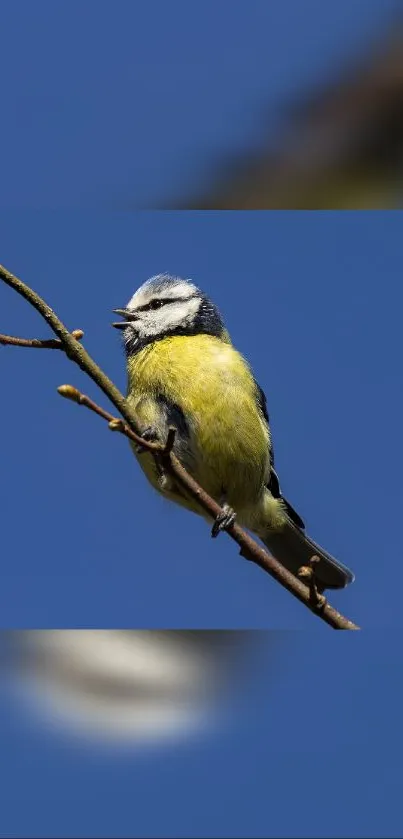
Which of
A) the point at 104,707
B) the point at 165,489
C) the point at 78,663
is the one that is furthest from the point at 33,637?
the point at 165,489

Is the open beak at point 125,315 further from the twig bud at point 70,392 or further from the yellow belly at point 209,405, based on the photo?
the twig bud at point 70,392

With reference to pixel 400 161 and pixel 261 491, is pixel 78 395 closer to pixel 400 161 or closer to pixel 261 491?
pixel 400 161

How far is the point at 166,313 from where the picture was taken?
260 cm

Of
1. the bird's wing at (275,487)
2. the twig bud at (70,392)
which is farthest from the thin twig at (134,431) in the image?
the bird's wing at (275,487)

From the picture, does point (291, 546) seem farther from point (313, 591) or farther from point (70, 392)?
point (70, 392)

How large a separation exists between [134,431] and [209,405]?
78 centimetres

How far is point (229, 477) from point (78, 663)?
95 centimetres

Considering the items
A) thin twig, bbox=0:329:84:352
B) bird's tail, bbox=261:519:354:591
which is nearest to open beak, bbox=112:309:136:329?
bird's tail, bbox=261:519:354:591

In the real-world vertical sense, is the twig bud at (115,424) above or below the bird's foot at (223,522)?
below

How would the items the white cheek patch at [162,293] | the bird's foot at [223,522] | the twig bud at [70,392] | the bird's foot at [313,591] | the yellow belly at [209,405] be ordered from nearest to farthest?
the twig bud at [70,392] → the bird's foot at [313,591] → the bird's foot at [223,522] → the yellow belly at [209,405] → the white cheek patch at [162,293]

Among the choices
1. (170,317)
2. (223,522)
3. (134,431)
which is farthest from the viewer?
(170,317)

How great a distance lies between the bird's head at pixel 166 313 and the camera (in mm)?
2523

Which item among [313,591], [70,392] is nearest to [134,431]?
[70,392]

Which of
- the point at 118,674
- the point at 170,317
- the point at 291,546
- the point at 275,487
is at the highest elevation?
the point at 170,317
